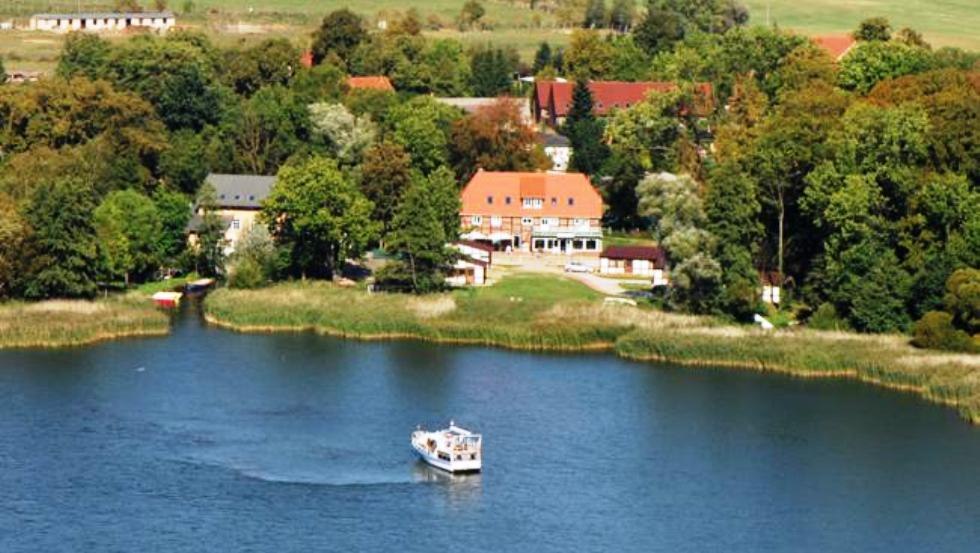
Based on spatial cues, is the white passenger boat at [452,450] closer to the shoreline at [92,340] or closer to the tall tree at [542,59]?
the shoreline at [92,340]

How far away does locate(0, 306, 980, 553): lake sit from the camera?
63.8 meters

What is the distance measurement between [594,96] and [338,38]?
2092 cm

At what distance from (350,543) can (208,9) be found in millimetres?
140184

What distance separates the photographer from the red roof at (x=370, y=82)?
14675cm

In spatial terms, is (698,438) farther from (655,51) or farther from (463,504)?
(655,51)

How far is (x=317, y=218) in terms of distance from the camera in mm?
104000

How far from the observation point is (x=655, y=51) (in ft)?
548

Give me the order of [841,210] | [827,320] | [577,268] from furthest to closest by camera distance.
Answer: [577,268] < [841,210] < [827,320]

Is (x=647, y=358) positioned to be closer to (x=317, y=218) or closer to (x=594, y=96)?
(x=317, y=218)

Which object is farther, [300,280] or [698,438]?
[300,280]

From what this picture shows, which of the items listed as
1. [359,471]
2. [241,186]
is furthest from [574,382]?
[241,186]

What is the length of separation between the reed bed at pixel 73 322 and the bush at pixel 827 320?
2988 centimetres

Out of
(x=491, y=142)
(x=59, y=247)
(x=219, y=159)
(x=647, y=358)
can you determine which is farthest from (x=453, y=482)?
(x=219, y=159)

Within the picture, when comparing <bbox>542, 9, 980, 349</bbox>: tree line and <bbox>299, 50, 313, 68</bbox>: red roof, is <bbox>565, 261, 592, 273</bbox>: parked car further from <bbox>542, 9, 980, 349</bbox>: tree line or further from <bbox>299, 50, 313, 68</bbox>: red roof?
<bbox>299, 50, 313, 68</bbox>: red roof
